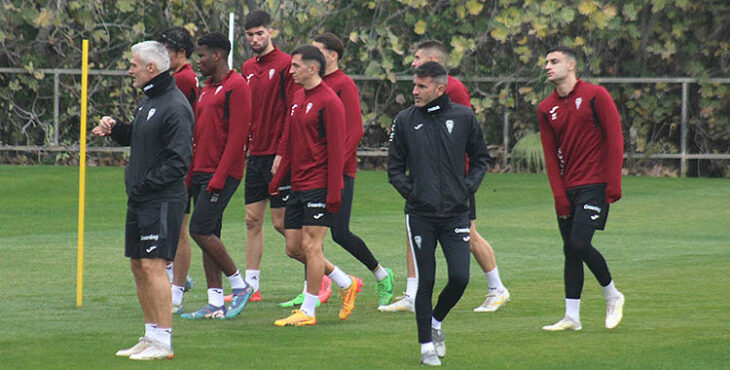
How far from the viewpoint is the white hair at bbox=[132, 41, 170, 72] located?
26.7ft

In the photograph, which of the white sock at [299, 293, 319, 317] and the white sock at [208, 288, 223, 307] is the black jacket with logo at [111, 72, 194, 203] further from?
the white sock at [208, 288, 223, 307]

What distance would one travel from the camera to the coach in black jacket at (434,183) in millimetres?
8086

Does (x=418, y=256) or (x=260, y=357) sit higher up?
(x=418, y=256)

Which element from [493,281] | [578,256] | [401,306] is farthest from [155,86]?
[493,281]

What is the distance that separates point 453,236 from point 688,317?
265 cm

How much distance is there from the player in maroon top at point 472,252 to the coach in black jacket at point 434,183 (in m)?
1.86

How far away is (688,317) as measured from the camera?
32.1 ft

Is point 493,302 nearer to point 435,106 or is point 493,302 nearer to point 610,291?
point 610,291

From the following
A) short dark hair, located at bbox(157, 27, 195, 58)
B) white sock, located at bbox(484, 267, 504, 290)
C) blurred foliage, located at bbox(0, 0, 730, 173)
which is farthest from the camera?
blurred foliage, located at bbox(0, 0, 730, 173)

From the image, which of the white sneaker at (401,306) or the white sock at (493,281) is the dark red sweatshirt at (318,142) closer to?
the white sneaker at (401,306)

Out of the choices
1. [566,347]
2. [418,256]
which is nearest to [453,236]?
[418,256]

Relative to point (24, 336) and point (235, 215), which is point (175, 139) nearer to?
point (24, 336)

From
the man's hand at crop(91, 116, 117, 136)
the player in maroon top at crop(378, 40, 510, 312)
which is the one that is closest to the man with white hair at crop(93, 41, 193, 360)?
the man's hand at crop(91, 116, 117, 136)

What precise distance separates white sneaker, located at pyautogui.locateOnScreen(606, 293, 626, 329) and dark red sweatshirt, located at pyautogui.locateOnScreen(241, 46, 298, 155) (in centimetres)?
305
